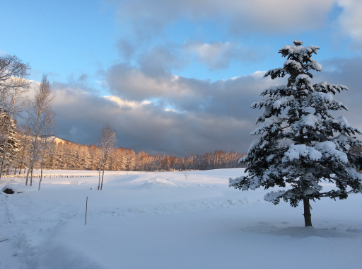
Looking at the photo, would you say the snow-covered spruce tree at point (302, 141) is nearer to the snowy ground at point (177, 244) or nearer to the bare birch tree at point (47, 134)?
the snowy ground at point (177, 244)

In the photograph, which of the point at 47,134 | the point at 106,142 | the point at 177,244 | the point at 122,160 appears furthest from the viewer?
the point at 122,160

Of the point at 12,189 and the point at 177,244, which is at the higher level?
the point at 177,244

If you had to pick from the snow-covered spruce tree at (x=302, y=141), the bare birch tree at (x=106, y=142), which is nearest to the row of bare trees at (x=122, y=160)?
the bare birch tree at (x=106, y=142)

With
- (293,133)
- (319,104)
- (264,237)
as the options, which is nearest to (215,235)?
(264,237)

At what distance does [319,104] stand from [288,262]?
17.7 ft

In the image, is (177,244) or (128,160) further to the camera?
(128,160)

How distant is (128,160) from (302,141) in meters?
94.6

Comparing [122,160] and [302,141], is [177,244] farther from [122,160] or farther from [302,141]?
[122,160]

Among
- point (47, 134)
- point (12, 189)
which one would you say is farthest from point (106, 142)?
point (12, 189)

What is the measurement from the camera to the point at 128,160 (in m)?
97.6

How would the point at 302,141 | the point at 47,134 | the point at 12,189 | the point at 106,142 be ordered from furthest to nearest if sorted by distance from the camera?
the point at 106,142 < the point at 47,134 < the point at 12,189 < the point at 302,141

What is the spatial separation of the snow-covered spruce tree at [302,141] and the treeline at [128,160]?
58160 mm

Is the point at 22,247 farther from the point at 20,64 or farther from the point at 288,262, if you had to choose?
the point at 288,262

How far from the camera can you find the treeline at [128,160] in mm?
77463
